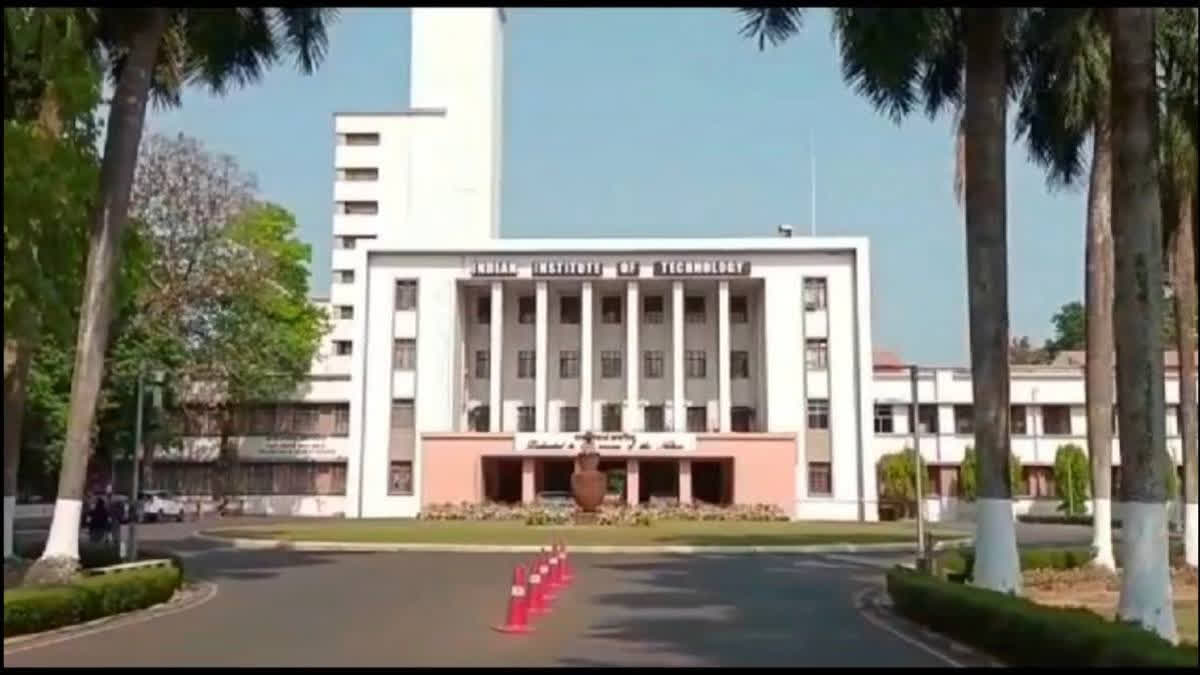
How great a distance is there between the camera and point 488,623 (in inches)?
694

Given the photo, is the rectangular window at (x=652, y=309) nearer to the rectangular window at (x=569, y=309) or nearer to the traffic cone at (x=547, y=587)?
the rectangular window at (x=569, y=309)

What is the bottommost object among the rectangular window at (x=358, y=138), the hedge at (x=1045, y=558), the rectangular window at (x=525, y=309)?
the hedge at (x=1045, y=558)

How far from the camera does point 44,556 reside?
19938mm

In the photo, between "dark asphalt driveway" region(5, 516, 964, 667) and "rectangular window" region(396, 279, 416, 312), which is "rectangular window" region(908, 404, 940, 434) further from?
"dark asphalt driveway" region(5, 516, 964, 667)

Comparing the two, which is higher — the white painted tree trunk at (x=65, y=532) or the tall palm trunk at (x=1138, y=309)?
the tall palm trunk at (x=1138, y=309)

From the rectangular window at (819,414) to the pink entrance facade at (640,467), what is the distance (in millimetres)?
1517

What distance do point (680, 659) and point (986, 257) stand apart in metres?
7.74

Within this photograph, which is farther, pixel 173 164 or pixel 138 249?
pixel 173 164

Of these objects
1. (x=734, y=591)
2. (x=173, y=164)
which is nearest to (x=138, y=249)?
(x=734, y=591)

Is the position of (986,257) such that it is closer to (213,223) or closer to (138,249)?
(138,249)

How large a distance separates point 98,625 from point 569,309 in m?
54.5

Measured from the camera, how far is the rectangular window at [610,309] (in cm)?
7119

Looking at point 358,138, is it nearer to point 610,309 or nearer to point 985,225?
point 610,309

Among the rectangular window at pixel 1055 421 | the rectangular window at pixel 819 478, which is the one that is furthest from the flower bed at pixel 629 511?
the rectangular window at pixel 1055 421
